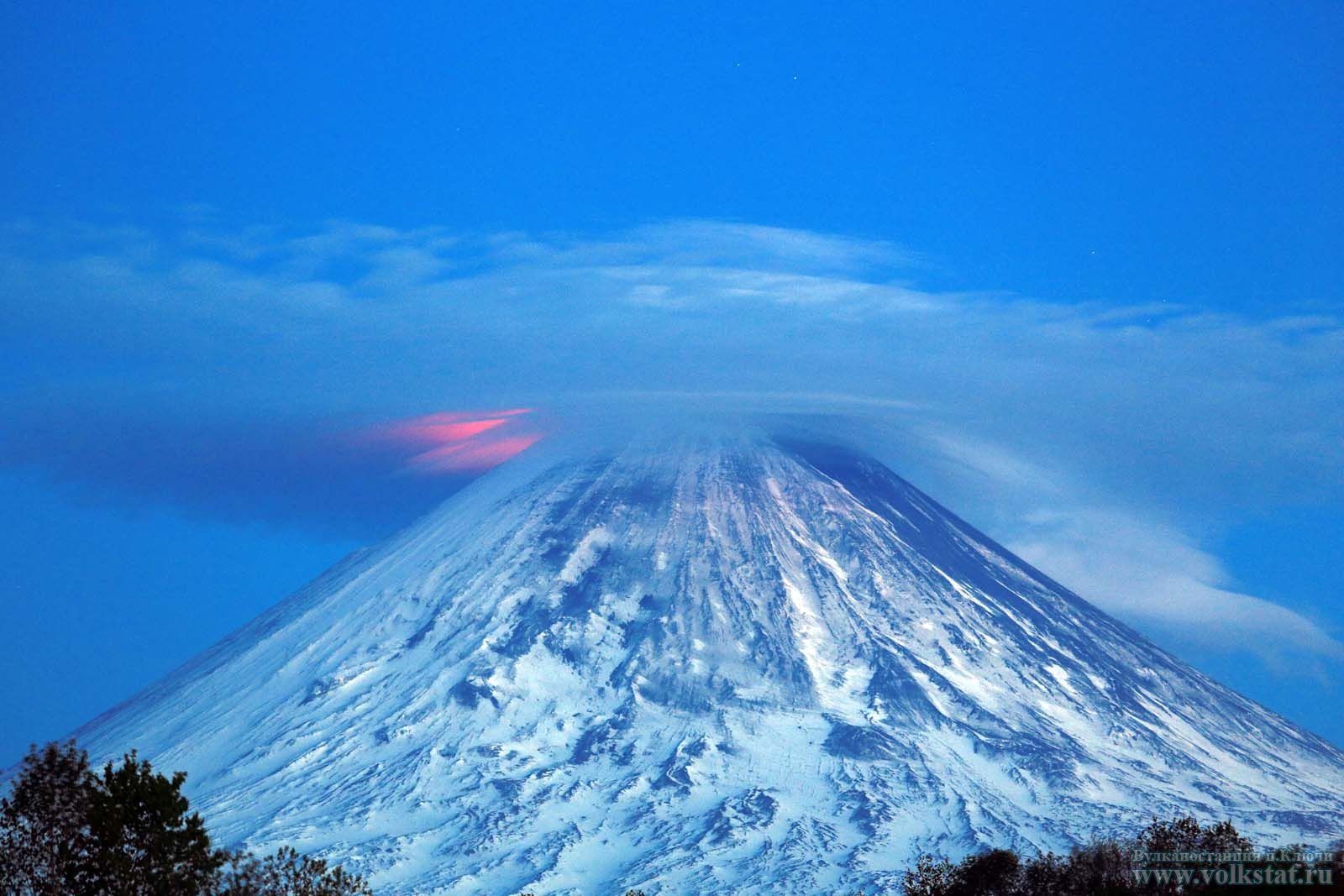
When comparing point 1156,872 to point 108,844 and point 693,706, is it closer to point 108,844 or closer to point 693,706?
point 108,844

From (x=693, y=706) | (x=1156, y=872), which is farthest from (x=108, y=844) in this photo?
(x=693, y=706)

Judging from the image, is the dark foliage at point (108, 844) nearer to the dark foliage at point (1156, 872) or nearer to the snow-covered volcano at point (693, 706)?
the dark foliage at point (1156, 872)

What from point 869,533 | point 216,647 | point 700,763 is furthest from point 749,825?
point 216,647

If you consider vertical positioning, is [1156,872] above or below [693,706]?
below

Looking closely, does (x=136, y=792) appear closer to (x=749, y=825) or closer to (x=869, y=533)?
(x=749, y=825)

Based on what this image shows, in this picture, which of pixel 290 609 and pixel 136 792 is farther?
pixel 290 609

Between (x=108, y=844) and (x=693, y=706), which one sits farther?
(x=693, y=706)

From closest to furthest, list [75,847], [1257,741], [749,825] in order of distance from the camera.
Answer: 1. [75,847]
2. [749,825]
3. [1257,741]
